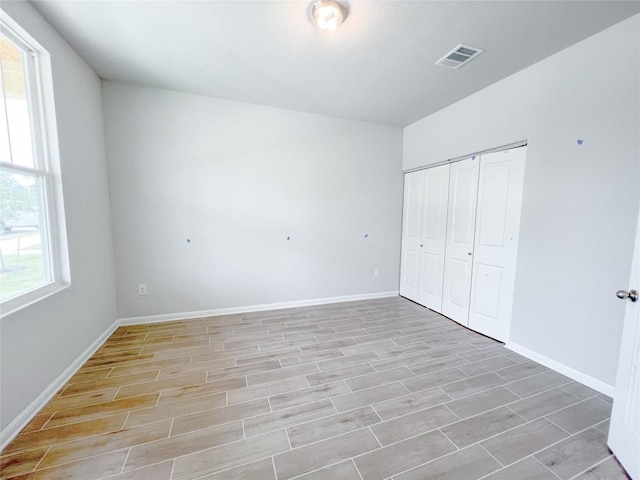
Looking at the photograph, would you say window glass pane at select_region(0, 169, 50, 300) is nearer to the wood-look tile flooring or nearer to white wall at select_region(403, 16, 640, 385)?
the wood-look tile flooring

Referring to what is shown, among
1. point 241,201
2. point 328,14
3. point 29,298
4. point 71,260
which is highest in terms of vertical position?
point 328,14

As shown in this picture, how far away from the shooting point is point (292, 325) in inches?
121

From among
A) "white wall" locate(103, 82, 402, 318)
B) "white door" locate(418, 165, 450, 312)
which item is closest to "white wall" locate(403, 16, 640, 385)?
"white door" locate(418, 165, 450, 312)

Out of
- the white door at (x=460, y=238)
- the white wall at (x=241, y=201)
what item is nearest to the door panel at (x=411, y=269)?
the white wall at (x=241, y=201)

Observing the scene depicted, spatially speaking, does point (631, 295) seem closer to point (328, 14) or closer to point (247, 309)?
point (328, 14)

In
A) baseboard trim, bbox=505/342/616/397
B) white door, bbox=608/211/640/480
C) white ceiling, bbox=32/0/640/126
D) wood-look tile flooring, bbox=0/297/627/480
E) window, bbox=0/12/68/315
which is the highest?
white ceiling, bbox=32/0/640/126

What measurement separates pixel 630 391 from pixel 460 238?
6.59 ft

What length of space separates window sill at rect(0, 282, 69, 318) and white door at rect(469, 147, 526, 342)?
3.91 metres

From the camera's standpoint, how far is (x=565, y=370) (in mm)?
2158

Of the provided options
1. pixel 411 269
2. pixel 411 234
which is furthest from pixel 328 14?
pixel 411 269

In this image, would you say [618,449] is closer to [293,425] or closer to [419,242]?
[293,425]

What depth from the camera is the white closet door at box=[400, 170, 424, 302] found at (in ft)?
12.6

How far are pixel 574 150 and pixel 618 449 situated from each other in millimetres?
2048

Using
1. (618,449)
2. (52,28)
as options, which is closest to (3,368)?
(52,28)
